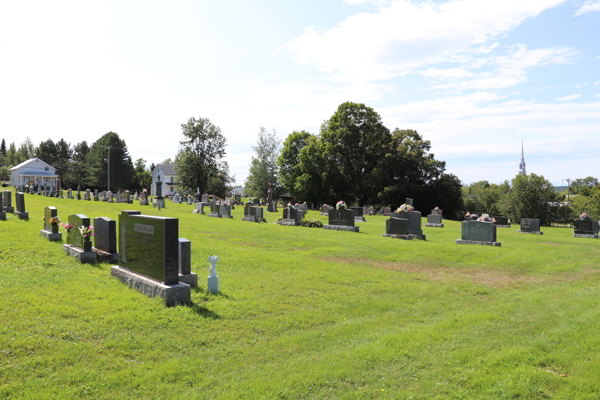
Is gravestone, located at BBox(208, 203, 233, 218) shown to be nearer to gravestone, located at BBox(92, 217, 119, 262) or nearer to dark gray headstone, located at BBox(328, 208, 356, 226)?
dark gray headstone, located at BBox(328, 208, 356, 226)

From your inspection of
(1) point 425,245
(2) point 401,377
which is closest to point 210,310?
(2) point 401,377

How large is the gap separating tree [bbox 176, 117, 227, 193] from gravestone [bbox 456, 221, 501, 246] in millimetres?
47396

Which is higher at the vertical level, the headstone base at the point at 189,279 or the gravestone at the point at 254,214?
the gravestone at the point at 254,214

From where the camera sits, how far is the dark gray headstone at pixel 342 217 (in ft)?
79.7

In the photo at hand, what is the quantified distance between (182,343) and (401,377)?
2.98 metres

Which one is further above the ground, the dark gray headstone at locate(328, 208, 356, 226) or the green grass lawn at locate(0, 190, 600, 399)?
the dark gray headstone at locate(328, 208, 356, 226)

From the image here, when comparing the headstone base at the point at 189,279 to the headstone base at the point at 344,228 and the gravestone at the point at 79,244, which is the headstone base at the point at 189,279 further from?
the headstone base at the point at 344,228

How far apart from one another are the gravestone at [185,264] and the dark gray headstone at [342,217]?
16.4 m

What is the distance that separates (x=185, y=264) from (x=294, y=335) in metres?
3.10

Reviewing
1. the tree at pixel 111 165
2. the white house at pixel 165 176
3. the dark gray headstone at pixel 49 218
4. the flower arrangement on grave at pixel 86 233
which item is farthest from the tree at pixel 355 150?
the white house at pixel 165 176

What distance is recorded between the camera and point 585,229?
26.5 m

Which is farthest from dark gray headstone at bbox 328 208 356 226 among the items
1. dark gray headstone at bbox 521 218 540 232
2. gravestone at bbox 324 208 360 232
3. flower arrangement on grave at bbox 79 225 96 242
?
flower arrangement on grave at bbox 79 225 96 242

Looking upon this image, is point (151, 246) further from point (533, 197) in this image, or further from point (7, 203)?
point (533, 197)

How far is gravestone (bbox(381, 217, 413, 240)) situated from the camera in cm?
2083
